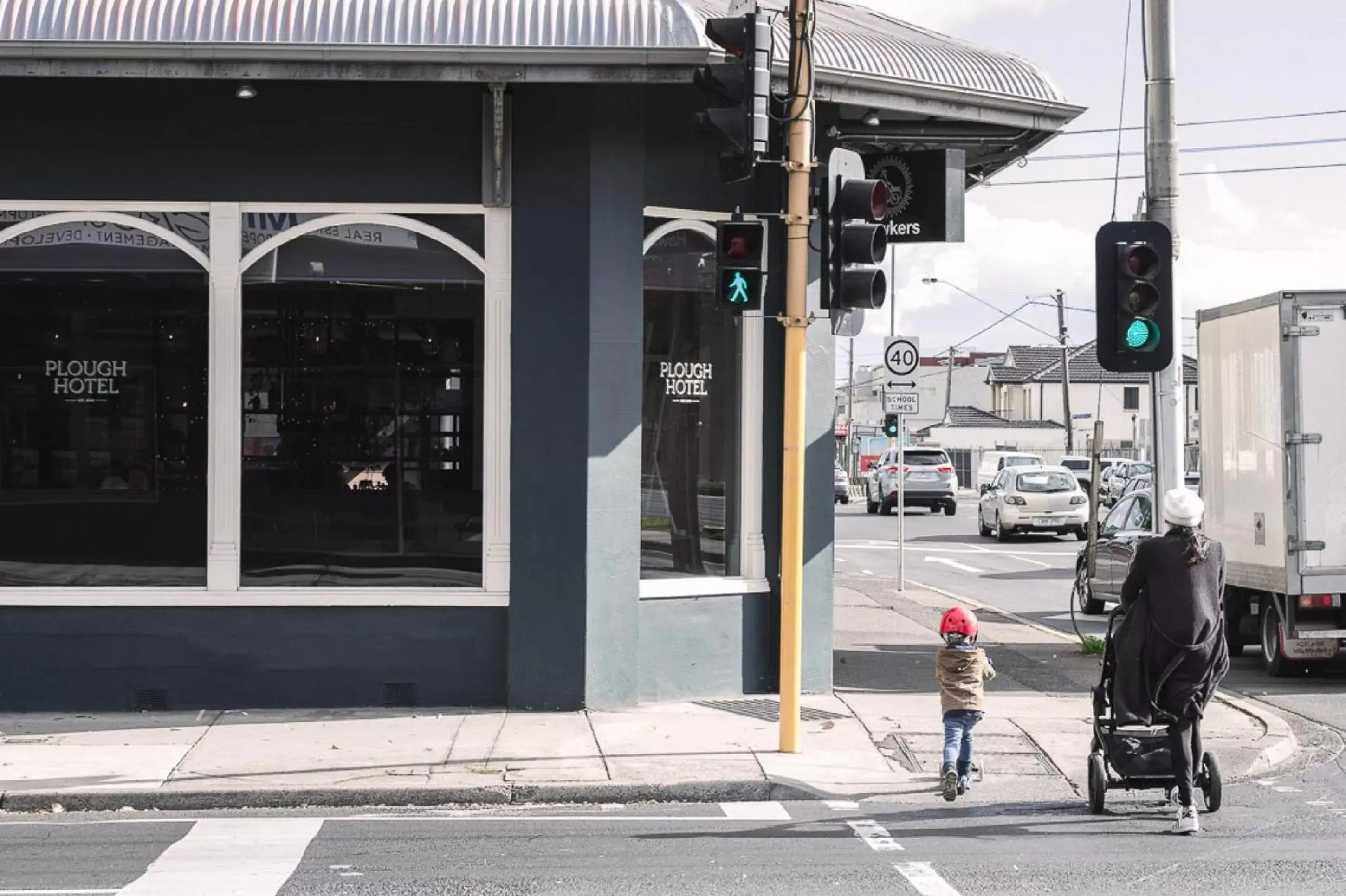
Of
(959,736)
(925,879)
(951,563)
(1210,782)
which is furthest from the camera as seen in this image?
(951,563)

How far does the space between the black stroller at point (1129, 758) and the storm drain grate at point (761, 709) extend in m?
2.87

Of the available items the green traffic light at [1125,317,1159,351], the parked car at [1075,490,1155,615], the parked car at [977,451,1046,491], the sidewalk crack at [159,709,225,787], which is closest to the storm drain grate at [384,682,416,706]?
the sidewalk crack at [159,709,225,787]

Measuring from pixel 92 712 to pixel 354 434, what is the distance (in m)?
2.54

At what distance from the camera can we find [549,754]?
32.6ft

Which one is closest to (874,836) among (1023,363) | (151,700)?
(151,700)

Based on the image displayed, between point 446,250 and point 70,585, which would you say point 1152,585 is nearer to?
point 446,250

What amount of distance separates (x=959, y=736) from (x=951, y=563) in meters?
21.4

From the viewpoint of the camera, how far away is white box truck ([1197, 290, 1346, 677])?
45.6 feet

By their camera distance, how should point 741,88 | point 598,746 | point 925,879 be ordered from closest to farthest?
point 925,879, point 741,88, point 598,746

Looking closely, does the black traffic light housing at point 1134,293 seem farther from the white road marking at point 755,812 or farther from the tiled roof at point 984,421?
the tiled roof at point 984,421

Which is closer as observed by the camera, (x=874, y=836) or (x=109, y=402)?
(x=874, y=836)

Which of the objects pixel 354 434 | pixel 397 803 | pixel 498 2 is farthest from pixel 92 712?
pixel 498 2

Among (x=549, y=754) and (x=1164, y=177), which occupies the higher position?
(x=1164, y=177)

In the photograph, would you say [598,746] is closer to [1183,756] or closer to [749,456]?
[749,456]
